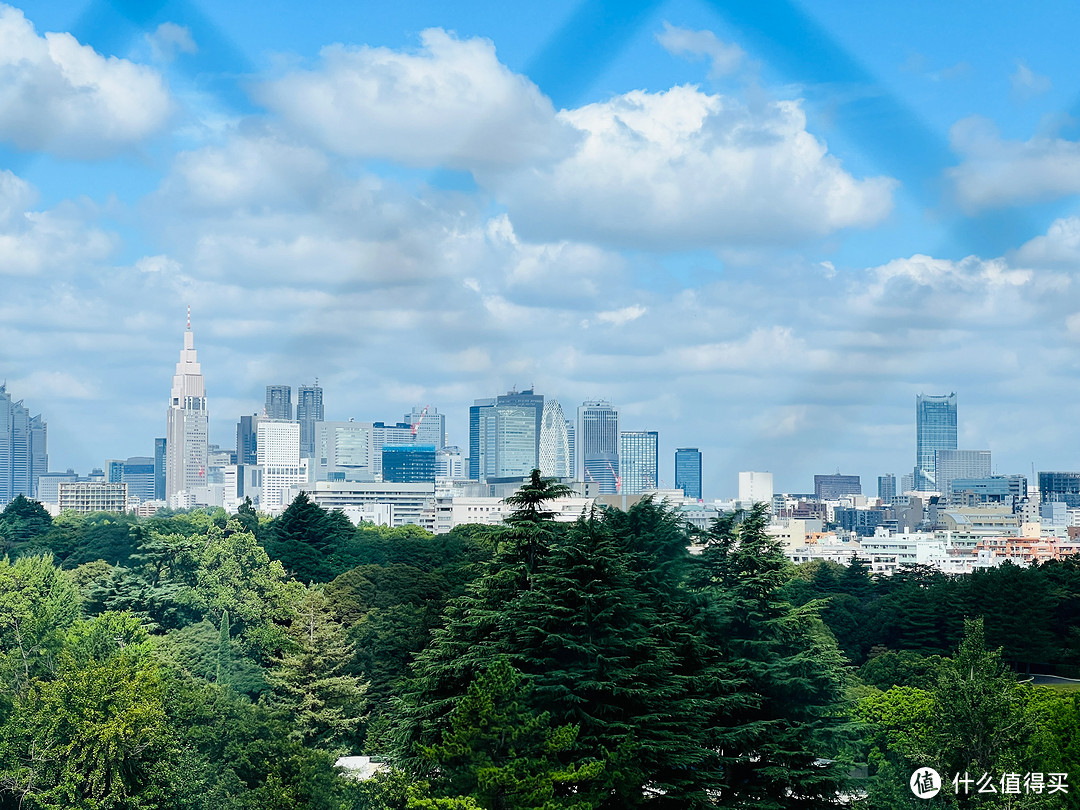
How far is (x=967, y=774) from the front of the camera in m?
15.7

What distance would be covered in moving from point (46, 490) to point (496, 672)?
191692 mm

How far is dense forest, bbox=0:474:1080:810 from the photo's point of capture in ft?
45.1

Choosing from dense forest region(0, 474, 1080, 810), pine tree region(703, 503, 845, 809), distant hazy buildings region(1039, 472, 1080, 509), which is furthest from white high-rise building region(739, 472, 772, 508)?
pine tree region(703, 503, 845, 809)

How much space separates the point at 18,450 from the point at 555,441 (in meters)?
77.8

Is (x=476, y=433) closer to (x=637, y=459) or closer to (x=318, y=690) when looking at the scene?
(x=637, y=459)

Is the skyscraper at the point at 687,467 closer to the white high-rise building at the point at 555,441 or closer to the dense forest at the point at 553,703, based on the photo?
the white high-rise building at the point at 555,441

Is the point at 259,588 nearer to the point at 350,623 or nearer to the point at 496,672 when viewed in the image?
the point at 350,623

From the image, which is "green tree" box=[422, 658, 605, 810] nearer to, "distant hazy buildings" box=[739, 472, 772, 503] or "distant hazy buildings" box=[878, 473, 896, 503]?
"distant hazy buildings" box=[739, 472, 772, 503]

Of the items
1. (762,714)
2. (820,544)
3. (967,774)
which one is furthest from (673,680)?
(820,544)

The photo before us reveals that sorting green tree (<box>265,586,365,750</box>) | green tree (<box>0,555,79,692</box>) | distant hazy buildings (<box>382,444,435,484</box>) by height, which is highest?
distant hazy buildings (<box>382,444,435,484</box>)

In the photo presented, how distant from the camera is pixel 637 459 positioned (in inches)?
7298

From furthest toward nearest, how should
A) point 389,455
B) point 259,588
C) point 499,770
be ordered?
point 389,455 < point 259,588 < point 499,770

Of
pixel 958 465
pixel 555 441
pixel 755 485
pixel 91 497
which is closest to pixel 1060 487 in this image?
pixel 958 465

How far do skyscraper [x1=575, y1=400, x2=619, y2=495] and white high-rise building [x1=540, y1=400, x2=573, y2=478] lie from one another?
5.20m
